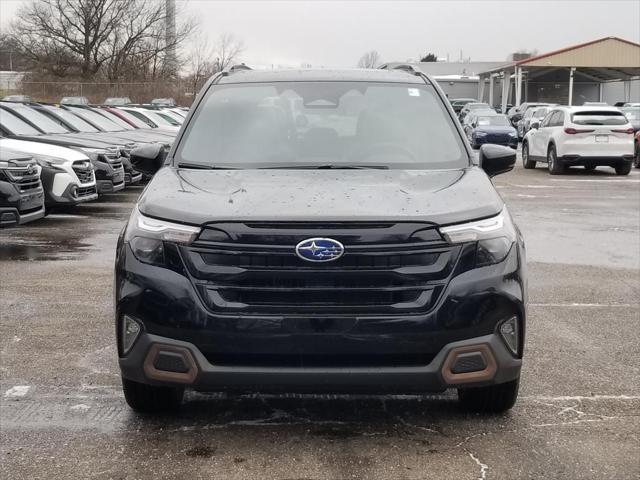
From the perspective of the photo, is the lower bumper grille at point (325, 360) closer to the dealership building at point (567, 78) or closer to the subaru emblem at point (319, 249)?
the subaru emblem at point (319, 249)

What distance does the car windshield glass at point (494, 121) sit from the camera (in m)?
31.3

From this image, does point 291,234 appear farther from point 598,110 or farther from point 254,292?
point 598,110

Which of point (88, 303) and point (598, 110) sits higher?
point (598, 110)

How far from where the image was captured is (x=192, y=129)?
5004mm

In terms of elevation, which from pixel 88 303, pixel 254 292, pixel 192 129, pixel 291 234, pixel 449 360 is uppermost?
pixel 192 129

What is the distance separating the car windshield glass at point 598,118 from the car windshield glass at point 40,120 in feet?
39.0

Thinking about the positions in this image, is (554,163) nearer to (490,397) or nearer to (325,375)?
(490,397)

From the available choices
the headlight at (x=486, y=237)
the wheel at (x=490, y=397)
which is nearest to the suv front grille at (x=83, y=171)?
the wheel at (x=490, y=397)

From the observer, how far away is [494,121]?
31.6 m

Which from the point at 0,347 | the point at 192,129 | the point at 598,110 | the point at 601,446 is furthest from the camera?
the point at 598,110

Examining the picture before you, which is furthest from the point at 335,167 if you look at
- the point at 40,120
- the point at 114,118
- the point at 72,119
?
the point at 114,118

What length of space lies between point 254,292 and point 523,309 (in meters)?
1.21

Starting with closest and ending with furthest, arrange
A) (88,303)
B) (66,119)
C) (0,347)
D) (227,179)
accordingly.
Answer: (227,179) → (0,347) → (88,303) → (66,119)

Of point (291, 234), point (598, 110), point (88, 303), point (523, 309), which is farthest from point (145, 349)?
point (598, 110)
